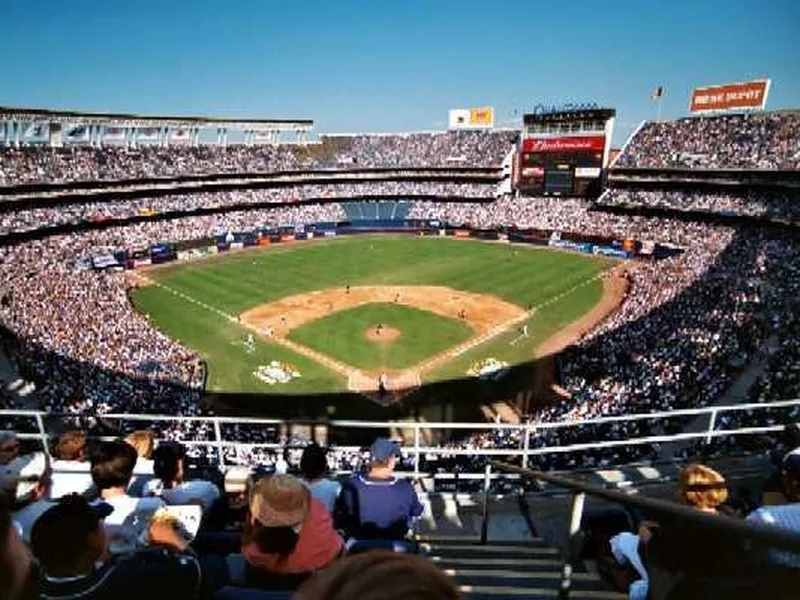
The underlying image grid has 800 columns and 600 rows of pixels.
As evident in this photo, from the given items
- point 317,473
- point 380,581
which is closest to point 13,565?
point 380,581

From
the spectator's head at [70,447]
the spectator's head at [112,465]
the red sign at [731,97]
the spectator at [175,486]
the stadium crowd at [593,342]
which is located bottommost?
the stadium crowd at [593,342]

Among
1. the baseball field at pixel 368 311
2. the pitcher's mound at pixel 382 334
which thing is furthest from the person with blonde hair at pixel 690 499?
the pitcher's mound at pixel 382 334

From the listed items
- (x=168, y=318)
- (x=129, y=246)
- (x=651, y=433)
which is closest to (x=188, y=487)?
(x=651, y=433)

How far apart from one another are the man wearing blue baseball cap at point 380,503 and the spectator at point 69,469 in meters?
2.96

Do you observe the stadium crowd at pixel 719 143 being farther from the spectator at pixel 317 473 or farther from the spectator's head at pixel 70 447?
the spectator's head at pixel 70 447

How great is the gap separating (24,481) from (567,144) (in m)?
63.9

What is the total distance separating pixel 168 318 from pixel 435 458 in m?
23.5

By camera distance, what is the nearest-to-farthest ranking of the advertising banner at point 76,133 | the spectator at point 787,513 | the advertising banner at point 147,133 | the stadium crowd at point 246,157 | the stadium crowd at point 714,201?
the spectator at point 787,513 < the stadium crowd at point 714,201 < the stadium crowd at point 246,157 < the advertising banner at point 76,133 < the advertising banner at point 147,133

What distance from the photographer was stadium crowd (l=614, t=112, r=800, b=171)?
50.9 m

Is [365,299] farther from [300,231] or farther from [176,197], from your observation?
[176,197]

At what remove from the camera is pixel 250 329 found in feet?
111

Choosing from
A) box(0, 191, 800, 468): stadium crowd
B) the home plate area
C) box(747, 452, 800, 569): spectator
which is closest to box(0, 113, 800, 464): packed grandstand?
box(0, 191, 800, 468): stadium crowd

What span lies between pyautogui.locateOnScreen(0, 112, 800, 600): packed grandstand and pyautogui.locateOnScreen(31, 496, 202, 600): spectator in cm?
537

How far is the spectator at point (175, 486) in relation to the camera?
16.4 feet
